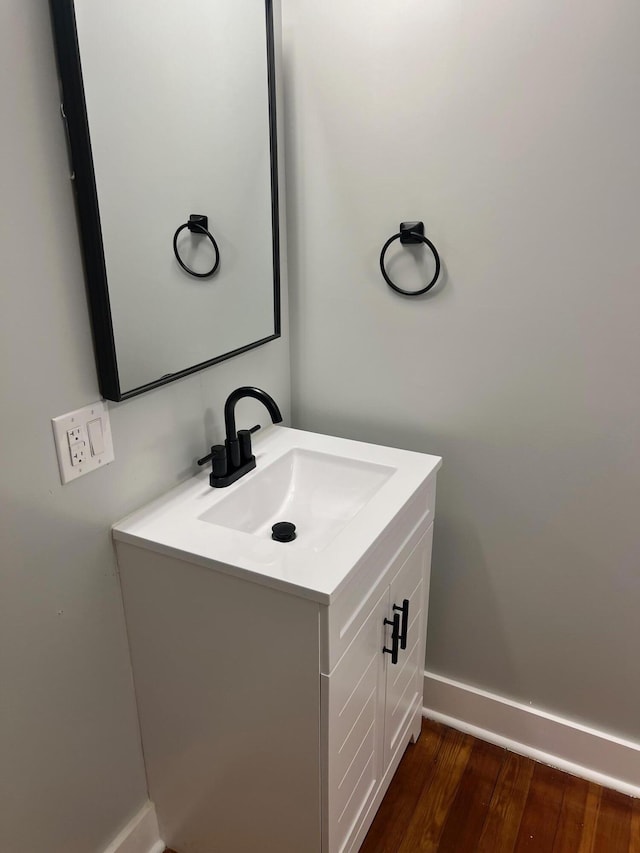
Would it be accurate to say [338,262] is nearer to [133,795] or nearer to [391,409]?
[391,409]

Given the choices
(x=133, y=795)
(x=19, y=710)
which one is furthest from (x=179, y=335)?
(x=133, y=795)

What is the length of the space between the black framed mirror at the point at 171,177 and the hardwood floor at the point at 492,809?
48.0 inches

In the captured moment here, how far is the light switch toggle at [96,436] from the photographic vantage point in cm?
120

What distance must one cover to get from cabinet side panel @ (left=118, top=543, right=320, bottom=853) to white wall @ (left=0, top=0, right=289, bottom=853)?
0.06m

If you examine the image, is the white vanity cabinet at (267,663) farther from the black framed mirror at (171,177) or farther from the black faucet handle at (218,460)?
the black framed mirror at (171,177)

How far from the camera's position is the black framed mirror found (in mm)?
1100

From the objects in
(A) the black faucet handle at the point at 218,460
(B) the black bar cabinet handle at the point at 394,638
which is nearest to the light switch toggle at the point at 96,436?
(A) the black faucet handle at the point at 218,460

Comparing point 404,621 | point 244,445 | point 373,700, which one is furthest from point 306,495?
point 373,700

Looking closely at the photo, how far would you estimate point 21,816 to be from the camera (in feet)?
3.92

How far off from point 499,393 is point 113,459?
2.95 feet

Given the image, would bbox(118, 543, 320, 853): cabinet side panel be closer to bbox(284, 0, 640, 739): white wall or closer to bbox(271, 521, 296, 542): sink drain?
bbox(271, 521, 296, 542): sink drain

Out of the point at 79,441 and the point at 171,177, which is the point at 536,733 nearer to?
the point at 79,441

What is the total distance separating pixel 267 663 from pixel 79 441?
1.75 ft

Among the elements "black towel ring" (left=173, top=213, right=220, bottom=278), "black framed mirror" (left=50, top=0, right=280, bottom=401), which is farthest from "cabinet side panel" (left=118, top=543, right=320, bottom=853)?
"black towel ring" (left=173, top=213, right=220, bottom=278)
